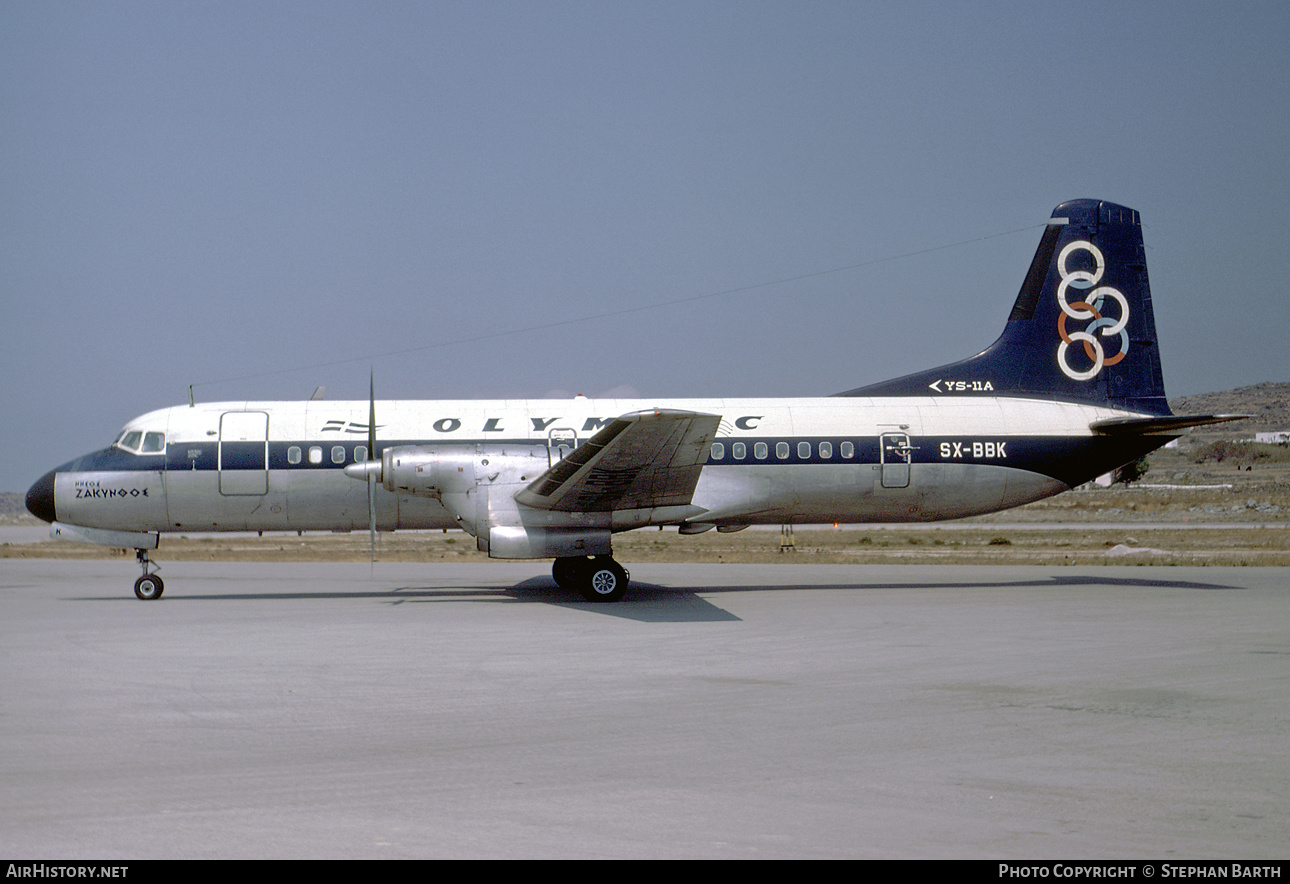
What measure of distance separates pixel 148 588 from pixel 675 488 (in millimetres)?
9266

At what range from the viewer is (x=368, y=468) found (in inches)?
675

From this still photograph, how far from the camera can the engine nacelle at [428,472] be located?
54.5 feet

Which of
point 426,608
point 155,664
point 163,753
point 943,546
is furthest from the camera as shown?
point 943,546

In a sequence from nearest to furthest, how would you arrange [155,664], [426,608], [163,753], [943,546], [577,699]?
[163,753] → [577,699] → [155,664] → [426,608] → [943,546]

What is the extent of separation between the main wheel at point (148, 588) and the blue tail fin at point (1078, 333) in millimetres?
13032

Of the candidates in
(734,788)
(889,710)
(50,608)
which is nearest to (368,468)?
(50,608)

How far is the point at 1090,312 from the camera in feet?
→ 67.1

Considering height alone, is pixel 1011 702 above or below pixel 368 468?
below

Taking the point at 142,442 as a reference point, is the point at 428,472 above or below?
below

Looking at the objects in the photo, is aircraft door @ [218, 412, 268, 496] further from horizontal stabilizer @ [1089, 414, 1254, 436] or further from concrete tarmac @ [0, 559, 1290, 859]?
horizontal stabilizer @ [1089, 414, 1254, 436]

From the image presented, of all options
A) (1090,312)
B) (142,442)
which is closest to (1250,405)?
(1090,312)

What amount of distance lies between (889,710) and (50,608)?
14.1 m

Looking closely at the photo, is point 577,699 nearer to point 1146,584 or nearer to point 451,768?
point 451,768

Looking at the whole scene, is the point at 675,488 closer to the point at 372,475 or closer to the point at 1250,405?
the point at 372,475
